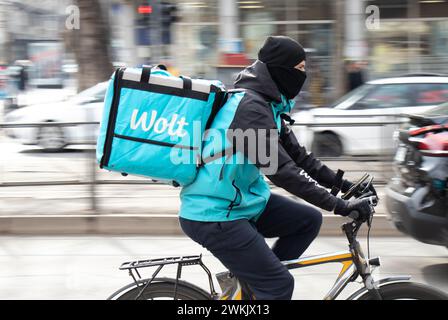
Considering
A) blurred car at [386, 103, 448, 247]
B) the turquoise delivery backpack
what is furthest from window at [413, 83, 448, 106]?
the turquoise delivery backpack

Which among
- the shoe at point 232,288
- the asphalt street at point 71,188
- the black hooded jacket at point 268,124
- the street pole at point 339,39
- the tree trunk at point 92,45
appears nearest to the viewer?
the black hooded jacket at point 268,124

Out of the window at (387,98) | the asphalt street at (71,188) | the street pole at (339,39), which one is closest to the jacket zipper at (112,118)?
the asphalt street at (71,188)

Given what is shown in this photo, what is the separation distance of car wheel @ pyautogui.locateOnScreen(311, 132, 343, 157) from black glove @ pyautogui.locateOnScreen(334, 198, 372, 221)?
462 centimetres

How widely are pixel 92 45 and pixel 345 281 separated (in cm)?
1210

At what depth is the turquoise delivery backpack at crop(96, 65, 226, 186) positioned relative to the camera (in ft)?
10.0

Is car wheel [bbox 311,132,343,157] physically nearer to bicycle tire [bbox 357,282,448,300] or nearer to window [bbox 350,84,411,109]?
window [bbox 350,84,411,109]

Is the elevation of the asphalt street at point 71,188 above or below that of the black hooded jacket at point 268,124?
below

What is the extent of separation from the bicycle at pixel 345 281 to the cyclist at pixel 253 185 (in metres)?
0.12

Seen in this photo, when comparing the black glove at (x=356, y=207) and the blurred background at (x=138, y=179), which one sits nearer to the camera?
the black glove at (x=356, y=207)

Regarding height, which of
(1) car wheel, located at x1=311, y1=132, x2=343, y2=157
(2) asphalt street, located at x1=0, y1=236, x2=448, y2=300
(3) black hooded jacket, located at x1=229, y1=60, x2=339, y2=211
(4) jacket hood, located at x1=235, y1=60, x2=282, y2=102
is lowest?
(2) asphalt street, located at x1=0, y1=236, x2=448, y2=300

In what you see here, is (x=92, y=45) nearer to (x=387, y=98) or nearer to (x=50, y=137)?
(x=387, y=98)

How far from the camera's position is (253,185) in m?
3.22

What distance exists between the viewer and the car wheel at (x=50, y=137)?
770 centimetres

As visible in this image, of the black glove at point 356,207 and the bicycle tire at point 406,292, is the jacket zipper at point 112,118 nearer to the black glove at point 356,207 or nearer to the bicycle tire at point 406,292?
the black glove at point 356,207
